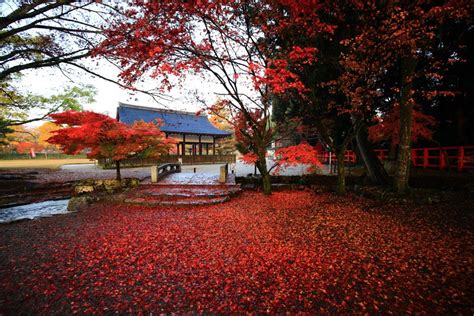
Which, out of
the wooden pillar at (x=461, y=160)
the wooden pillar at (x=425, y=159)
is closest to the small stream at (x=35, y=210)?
the wooden pillar at (x=461, y=160)

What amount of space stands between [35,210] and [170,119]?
19642 millimetres

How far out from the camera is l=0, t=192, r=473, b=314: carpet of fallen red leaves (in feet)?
9.20

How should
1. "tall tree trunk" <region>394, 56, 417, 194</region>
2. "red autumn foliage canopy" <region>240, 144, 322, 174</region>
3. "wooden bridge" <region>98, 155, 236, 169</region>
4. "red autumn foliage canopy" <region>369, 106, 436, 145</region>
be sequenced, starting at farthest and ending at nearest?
1. "wooden bridge" <region>98, 155, 236, 169</region>
2. "red autumn foliage canopy" <region>369, 106, 436, 145</region>
3. "red autumn foliage canopy" <region>240, 144, 322, 174</region>
4. "tall tree trunk" <region>394, 56, 417, 194</region>

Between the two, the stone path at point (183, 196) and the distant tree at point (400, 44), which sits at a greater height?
the distant tree at point (400, 44)

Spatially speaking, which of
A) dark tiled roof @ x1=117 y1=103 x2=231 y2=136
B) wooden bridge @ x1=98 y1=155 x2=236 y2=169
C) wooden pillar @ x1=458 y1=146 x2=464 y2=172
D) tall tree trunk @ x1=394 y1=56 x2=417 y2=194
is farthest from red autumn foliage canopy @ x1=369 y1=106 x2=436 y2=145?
dark tiled roof @ x1=117 y1=103 x2=231 y2=136

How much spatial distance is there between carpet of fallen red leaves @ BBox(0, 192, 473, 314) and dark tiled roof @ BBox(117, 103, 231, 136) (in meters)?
20.3

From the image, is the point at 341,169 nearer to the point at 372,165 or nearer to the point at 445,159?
the point at 372,165

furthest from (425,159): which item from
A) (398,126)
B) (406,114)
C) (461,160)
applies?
(406,114)

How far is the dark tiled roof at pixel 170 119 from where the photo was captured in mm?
25469

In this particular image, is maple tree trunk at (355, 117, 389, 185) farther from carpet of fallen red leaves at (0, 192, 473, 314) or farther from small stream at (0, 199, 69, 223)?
small stream at (0, 199, 69, 223)

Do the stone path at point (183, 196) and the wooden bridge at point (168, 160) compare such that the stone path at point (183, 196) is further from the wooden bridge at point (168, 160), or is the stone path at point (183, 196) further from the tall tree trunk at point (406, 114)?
the wooden bridge at point (168, 160)

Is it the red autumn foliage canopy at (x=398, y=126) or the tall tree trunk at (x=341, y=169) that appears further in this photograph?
the red autumn foliage canopy at (x=398, y=126)

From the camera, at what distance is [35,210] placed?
829 centimetres

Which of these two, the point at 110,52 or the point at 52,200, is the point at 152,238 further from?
the point at 52,200
